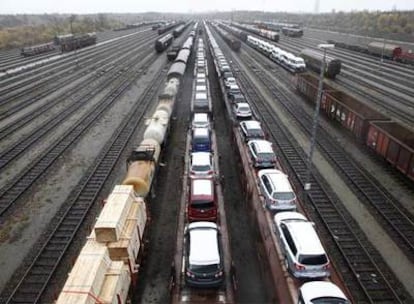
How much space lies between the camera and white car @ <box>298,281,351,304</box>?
12.5 metres

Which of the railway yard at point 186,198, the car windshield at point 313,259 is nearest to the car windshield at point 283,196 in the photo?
the railway yard at point 186,198

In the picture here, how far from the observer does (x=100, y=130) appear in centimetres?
3584

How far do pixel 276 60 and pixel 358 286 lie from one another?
199ft

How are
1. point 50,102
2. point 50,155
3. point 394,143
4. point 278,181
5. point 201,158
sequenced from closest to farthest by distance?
point 278,181, point 201,158, point 394,143, point 50,155, point 50,102

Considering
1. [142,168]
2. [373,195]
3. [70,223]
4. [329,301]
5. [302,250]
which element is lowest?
[70,223]

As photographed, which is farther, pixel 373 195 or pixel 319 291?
pixel 373 195

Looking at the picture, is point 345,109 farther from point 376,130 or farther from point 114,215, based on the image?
point 114,215

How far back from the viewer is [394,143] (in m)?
24.7

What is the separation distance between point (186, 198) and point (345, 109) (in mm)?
18916

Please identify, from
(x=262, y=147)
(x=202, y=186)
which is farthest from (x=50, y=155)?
(x=262, y=147)

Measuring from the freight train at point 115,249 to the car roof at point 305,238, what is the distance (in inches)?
275

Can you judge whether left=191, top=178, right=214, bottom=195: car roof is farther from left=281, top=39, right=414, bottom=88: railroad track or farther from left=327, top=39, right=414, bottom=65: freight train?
left=327, top=39, right=414, bottom=65: freight train

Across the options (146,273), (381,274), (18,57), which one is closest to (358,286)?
(381,274)

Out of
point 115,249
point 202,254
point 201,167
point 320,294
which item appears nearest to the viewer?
point 320,294
